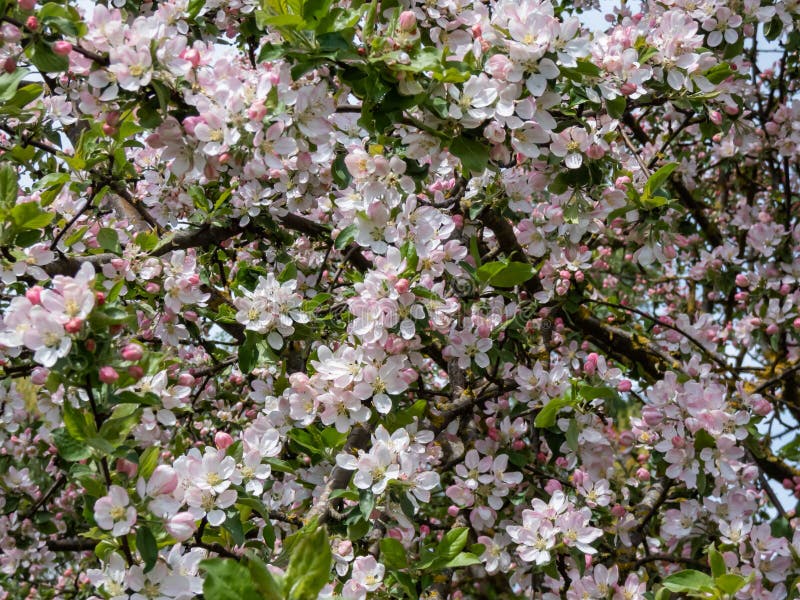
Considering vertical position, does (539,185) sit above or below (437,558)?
above

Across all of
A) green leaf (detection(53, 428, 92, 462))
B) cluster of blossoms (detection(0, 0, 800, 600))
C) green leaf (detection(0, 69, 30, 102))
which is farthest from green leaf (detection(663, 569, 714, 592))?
green leaf (detection(0, 69, 30, 102))

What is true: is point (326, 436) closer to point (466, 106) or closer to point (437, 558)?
point (437, 558)

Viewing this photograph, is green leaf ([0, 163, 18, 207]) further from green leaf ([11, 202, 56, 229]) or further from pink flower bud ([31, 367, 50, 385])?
pink flower bud ([31, 367, 50, 385])

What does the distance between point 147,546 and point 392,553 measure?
512 millimetres

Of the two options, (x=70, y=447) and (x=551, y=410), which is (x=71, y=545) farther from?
(x=551, y=410)

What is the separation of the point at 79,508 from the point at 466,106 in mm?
2987

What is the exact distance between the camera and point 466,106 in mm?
1460

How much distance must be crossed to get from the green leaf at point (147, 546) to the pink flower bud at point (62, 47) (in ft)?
2.72

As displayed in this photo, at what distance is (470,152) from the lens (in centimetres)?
150

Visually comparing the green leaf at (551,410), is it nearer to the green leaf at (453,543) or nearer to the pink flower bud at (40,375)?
the green leaf at (453,543)

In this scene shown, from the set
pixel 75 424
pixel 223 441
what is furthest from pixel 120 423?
pixel 223 441

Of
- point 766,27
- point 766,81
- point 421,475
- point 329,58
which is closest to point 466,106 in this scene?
point 329,58

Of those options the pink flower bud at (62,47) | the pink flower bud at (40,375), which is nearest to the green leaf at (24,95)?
the pink flower bud at (62,47)

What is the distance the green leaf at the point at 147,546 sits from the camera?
121cm
